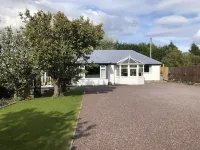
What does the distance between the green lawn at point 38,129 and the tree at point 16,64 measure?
6805 millimetres

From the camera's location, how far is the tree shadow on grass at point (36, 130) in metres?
8.75

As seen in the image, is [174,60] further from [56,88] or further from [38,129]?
[38,129]

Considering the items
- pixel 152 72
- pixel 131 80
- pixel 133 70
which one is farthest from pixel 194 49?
pixel 131 80

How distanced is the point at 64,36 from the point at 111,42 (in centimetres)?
6238

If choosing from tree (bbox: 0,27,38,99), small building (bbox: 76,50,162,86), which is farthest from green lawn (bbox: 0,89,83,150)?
small building (bbox: 76,50,162,86)

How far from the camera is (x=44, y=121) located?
1217cm

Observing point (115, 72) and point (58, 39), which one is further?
point (115, 72)

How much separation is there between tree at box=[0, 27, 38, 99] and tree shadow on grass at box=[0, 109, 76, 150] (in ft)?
24.6

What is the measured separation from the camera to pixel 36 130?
10.6 m

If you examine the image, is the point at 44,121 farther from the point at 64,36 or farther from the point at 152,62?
the point at 152,62

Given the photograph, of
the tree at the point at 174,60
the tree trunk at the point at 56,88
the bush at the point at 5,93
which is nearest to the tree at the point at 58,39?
the tree trunk at the point at 56,88

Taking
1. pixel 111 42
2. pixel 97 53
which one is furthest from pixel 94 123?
pixel 111 42

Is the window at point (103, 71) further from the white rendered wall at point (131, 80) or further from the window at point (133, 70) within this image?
the window at point (133, 70)

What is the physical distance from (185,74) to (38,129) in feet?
103
